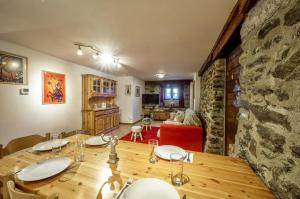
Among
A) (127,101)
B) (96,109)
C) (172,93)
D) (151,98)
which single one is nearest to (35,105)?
(96,109)

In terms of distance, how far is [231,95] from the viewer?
2.12 metres

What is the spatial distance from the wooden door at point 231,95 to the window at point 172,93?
5.35 metres

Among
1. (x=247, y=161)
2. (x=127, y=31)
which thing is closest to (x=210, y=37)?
(x=127, y=31)

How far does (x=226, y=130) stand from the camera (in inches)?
92.7

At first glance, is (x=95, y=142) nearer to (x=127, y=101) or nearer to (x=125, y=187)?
(x=125, y=187)

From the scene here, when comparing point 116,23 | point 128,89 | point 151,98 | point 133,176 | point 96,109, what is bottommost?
point 133,176

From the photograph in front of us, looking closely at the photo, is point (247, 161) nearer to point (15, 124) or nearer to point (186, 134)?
point (186, 134)

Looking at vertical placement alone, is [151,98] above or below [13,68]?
below

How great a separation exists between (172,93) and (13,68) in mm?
6553

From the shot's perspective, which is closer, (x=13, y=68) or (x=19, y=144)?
(x=19, y=144)

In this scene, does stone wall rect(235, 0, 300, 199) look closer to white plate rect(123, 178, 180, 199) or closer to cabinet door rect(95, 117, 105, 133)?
white plate rect(123, 178, 180, 199)

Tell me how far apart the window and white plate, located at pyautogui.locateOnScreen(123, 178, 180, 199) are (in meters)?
7.12

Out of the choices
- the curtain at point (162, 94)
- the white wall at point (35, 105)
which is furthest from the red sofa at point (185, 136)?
the curtain at point (162, 94)

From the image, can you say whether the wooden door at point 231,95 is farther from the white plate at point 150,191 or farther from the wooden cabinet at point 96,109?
the wooden cabinet at point 96,109
